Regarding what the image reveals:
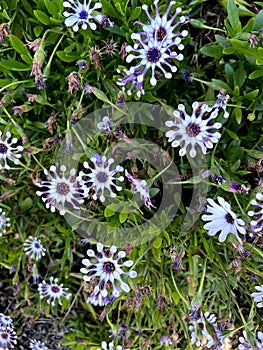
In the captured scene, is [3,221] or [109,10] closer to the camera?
[109,10]

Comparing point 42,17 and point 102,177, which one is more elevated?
point 42,17

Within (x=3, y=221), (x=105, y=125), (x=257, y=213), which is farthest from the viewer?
(x=3, y=221)

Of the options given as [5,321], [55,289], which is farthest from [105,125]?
[5,321]

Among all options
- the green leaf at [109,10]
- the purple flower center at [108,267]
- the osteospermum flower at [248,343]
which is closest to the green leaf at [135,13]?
the green leaf at [109,10]

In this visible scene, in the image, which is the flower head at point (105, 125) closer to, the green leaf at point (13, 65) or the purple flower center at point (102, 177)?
the purple flower center at point (102, 177)

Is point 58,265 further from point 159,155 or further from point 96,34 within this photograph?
point 96,34

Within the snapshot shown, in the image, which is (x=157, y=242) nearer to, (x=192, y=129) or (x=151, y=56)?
(x=192, y=129)

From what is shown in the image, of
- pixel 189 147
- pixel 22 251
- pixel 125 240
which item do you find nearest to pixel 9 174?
pixel 22 251
